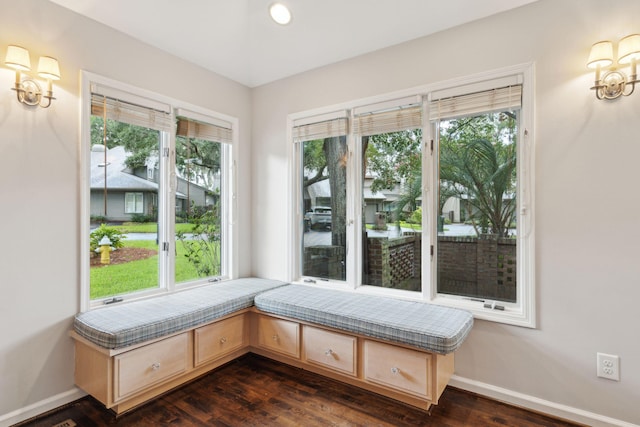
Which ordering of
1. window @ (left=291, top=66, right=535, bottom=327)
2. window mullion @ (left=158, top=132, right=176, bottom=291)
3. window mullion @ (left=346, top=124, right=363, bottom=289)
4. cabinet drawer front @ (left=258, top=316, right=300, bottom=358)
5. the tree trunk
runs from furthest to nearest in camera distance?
1. the tree trunk
2. window mullion @ (left=346, top=124, right=363, bottom=289)
3. window mullion @ (left=158, top=132, right=176, bottom=291)
4. cabinet drawer front @ (left=258, top=316, right=300, bottom=358)
5. window @ (left=291, top=66, right=535, bottom=327)

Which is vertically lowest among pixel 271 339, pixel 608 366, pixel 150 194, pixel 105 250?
pixel 271 339

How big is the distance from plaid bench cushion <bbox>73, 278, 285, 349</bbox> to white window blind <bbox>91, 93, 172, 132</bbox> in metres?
1.39

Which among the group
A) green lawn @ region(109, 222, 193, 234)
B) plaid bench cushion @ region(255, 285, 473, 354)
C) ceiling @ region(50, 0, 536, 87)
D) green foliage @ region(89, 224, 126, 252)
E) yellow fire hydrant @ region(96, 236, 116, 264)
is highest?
ceiling @ region(50, 0, 536, 87)

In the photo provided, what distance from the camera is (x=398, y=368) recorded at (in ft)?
7.07

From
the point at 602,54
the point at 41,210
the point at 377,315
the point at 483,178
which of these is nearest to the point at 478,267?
the point at 483,178

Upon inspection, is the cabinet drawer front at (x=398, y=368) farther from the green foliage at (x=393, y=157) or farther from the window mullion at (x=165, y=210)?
the window mullion at (x=165, y=210)

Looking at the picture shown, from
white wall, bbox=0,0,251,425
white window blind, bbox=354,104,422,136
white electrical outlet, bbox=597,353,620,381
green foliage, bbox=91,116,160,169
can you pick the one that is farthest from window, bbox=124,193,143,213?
white electrical outlet, bbox=597,353,620,381

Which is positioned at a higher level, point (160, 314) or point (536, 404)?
point (160, 314)

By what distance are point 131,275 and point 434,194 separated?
247cm

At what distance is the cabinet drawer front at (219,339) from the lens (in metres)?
2.49

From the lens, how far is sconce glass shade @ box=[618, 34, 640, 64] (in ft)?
5.94

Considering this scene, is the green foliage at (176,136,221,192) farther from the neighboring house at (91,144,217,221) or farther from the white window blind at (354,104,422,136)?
the white window blind at (354,104,422,136)

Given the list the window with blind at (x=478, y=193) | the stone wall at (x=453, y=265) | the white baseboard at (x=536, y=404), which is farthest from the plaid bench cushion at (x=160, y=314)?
the white baseboard at (x=536, y=404)

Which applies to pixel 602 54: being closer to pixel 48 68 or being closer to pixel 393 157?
pixel 393 157
